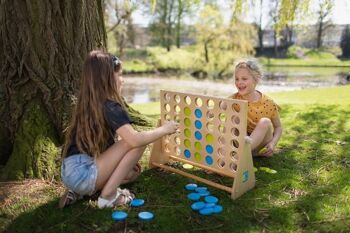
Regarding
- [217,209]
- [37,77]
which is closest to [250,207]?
[217,209]

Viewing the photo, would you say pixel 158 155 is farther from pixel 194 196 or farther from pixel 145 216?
pixel 145 216

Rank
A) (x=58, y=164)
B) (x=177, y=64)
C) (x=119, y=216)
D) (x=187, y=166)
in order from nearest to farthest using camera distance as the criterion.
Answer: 1. (x=119, y=216)
2. (x=58, y=164)
3. (x=187, y=166)
4. (x=177, y=64)

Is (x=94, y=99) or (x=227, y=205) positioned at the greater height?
(x=94, y=99)

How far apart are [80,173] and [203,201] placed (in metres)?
0.95

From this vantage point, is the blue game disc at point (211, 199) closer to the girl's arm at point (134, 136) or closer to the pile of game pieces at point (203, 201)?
the pile of game pieces at point (203, 201)

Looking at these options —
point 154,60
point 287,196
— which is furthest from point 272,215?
point 154,60

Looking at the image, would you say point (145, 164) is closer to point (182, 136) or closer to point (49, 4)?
point (182, 136)

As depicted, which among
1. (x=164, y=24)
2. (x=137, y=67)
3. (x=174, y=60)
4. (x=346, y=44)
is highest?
(x=164, y=24)

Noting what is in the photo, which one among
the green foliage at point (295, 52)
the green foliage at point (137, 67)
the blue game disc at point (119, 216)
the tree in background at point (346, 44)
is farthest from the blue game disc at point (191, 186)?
the green foliage at point (295, 52)

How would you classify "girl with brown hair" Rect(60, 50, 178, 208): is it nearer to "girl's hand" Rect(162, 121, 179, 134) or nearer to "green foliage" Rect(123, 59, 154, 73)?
"girl's hand" Rect(162, 121, 179, 134)

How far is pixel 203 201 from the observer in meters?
3.01

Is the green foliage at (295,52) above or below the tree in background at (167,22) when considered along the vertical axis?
below

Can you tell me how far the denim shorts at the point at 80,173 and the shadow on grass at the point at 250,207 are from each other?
179mm

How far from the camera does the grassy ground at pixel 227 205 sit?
265 cm
